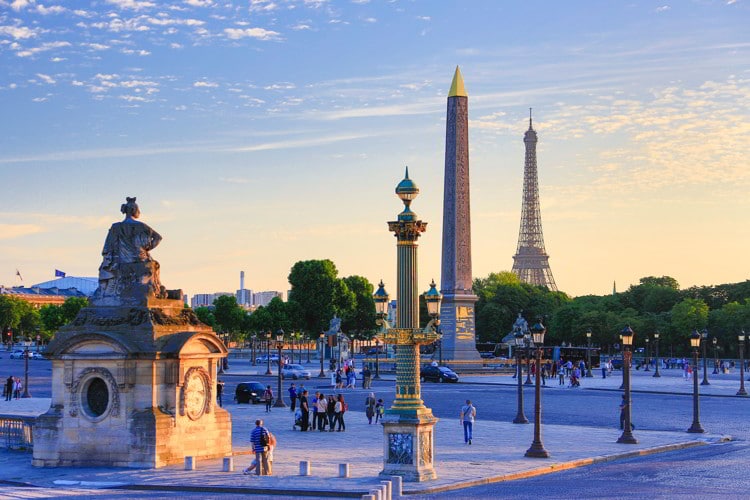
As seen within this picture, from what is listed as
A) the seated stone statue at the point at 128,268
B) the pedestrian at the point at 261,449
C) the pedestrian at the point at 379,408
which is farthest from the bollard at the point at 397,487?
the pedestrian at the point at 379,408

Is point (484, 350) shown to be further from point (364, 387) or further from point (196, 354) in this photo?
point (196, 354)

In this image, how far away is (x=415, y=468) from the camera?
23.1 metres

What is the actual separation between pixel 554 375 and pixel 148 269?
6117cm

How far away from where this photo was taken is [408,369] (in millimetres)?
24000

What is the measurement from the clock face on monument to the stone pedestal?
0.02m

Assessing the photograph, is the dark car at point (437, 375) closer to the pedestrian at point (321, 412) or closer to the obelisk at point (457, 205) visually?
the obelisk at point (457, 205)

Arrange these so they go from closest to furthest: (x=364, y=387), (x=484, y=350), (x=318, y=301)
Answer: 1. (x=364, y=387)
2. (x=318, y=301)
3. (x=484, y=350)

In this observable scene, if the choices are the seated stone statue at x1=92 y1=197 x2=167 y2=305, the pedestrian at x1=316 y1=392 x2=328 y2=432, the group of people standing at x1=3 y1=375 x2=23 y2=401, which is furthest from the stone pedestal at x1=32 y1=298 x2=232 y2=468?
the group of people standing at x1=3 y1=375 x2=23 y2=401

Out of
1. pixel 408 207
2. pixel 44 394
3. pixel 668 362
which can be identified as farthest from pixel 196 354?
pixel 668 362

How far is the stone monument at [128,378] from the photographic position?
25.7 meters

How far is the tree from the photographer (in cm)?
10788

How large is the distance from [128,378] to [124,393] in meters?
0.37

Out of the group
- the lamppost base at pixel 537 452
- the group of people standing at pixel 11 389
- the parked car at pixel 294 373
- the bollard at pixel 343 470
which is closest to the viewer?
the bollard at pixel 343 470

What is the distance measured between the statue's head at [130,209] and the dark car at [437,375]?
43393mm
